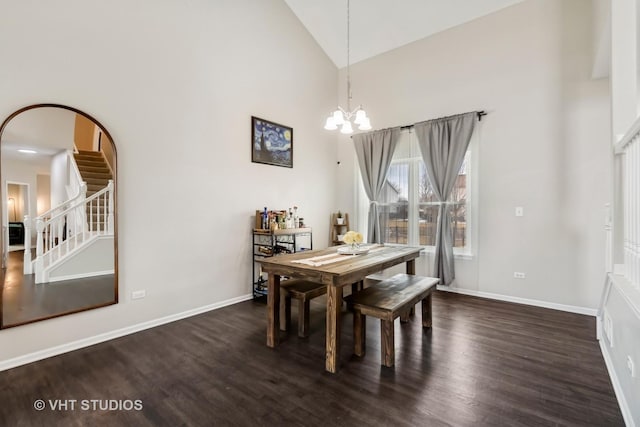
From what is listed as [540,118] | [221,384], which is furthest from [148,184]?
[540,118]

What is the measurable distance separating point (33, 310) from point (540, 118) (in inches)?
207

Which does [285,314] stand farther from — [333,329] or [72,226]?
[72,226]

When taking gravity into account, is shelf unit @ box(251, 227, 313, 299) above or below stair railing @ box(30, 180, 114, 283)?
below

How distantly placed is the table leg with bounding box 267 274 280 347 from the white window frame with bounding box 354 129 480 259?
7.59 ft

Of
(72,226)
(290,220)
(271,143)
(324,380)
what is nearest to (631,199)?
(324,380)

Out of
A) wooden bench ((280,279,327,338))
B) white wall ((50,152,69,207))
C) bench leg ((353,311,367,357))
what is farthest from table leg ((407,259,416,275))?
white wall ((50,152,69,207))

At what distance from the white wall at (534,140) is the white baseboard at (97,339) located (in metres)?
3.32

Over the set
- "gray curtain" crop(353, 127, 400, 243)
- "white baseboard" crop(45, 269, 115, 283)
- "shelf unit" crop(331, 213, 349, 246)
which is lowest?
"white baseboard" crop(45, 269, 115, 283)

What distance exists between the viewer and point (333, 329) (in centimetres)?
219

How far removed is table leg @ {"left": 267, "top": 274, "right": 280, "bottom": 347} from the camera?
254 centimetres

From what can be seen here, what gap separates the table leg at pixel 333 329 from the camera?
215 cm

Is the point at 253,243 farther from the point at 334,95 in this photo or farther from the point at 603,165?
the point at 603,165

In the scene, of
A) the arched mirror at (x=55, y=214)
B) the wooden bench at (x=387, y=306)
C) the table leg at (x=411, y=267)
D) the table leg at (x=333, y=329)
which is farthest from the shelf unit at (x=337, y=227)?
the arched mirror at (x=55, y=214)

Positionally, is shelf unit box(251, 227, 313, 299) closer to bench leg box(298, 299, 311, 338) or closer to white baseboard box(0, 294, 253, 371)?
white baseboard box(0, 294, 253, 371)
